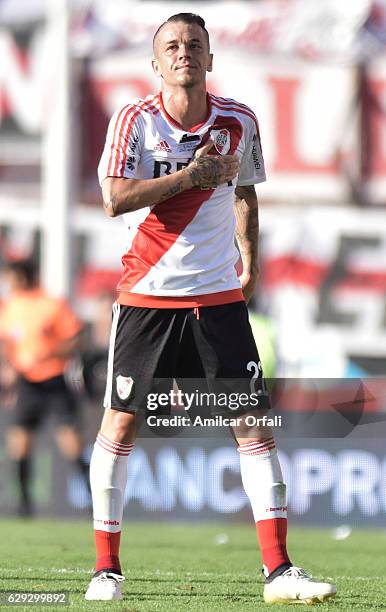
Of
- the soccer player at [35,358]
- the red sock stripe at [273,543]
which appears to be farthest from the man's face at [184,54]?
the soccer player at [35,358]

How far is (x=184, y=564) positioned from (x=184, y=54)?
313cm

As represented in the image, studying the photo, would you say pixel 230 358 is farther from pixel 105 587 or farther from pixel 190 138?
pixel 105 587

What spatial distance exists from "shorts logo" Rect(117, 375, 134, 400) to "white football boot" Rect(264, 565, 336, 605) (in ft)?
3.16

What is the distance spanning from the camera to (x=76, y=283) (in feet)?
70.8

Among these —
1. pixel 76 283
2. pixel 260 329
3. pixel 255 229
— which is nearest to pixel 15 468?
pixel 260 329

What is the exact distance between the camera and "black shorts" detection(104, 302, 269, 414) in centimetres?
645

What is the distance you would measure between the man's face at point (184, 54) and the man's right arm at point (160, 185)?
33cm

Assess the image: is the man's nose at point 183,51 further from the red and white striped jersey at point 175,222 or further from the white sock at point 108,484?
the white sock at point 108,484

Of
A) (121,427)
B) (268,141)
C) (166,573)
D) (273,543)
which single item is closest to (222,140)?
(121,427)

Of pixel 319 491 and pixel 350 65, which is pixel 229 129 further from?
pixel 350 65

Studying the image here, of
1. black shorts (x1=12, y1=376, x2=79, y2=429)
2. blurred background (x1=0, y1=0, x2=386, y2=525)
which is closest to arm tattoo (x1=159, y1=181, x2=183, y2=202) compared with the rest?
black shorts (x1=12, y1=376, x2=79, y2=429)

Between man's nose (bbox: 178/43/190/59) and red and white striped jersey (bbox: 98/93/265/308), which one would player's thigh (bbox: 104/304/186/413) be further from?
man's nose (bbox: 178/43/190/59)

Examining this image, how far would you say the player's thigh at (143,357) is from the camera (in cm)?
646

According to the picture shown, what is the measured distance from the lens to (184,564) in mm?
8375
